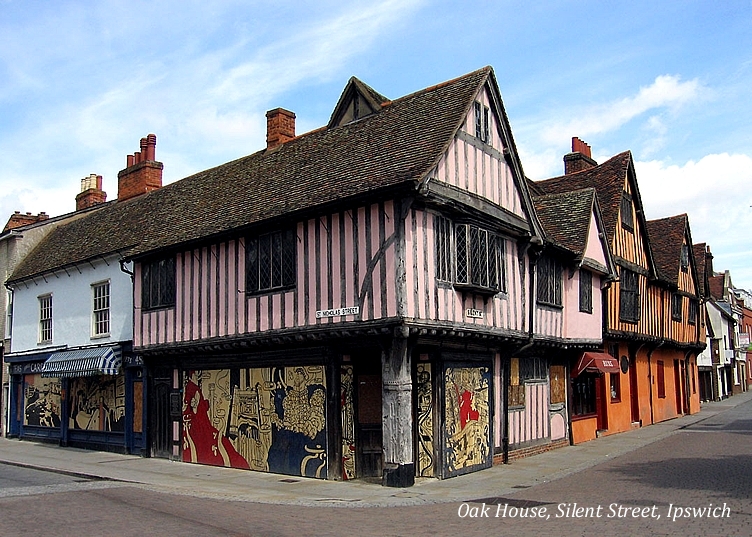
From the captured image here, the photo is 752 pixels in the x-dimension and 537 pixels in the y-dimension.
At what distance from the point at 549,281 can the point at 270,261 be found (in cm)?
730

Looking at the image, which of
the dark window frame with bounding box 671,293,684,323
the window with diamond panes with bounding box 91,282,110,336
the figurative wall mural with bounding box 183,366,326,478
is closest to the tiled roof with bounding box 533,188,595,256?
the figurative wall mural with bounding box 183,366,326,478

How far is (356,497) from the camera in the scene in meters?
12.2

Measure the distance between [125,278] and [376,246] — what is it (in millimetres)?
10062

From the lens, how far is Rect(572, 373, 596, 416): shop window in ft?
70.0

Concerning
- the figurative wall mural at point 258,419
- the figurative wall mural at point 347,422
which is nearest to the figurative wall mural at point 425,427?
the figurative wall mural at point 347,422

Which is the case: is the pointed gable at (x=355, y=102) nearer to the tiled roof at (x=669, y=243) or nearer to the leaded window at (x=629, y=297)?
the leaded window at (x=629, y=297)

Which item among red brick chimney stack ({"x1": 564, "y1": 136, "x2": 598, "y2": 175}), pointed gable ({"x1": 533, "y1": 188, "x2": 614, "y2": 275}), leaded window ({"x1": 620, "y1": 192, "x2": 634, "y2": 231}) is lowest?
pointed gable ({"x1": 533, "y1": 188, "x2": 614, "y2": 275})

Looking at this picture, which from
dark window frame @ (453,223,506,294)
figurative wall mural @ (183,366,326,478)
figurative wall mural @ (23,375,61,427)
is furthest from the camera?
figurative wall mural @ (23,375,61,427)

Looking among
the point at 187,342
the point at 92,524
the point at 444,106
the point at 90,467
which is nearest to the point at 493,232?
the point at 444,106

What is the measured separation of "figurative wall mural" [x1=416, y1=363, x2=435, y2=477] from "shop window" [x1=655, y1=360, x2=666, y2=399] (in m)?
18.6

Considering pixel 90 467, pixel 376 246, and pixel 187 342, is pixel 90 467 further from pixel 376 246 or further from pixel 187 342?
pixel 376 246

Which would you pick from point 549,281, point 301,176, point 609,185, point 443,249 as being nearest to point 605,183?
point 609,185

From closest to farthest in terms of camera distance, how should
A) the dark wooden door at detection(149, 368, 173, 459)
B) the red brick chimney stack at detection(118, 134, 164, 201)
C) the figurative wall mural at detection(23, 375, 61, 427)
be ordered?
the dark wooden door at detection(149, 368, 173, 459)
the figurative wall mural at detection(23, 375, 61, 427)
the red brick chimney stack at detection(118, 134, 164, 201)

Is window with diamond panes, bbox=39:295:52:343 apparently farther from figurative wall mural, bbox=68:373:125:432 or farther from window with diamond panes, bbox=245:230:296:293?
window with diamond panes, bbox=245:230:296:293
